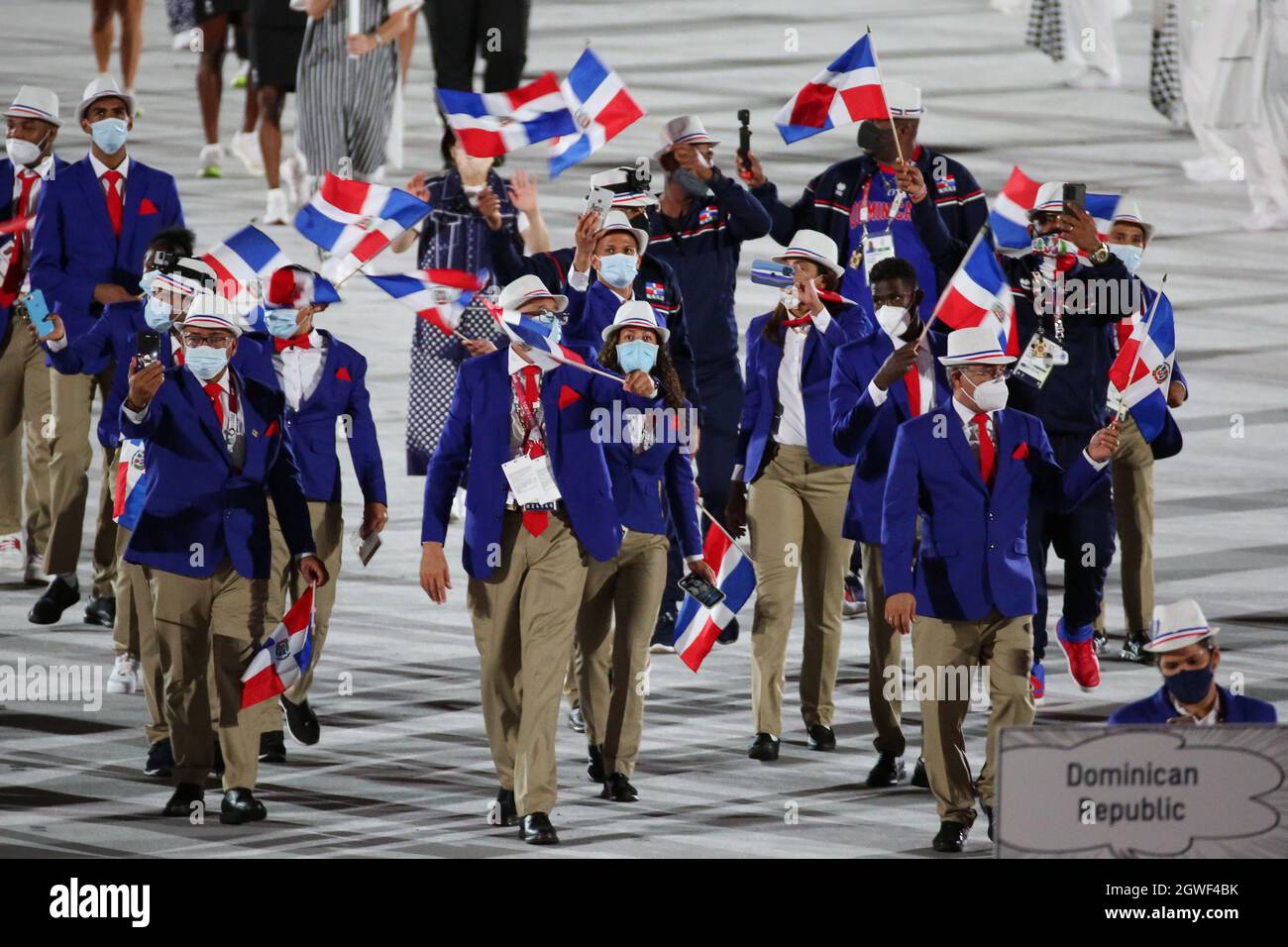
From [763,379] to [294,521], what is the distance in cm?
232

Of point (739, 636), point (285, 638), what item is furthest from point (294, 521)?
point (739, 636)

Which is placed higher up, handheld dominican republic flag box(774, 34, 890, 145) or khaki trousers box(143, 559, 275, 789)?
handheld dominican republic flag box(774, 34, 890, 145)

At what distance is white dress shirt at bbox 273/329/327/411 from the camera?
1282 cm

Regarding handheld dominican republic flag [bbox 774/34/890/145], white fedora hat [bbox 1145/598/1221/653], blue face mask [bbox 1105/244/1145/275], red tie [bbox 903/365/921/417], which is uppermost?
handheld dominican republic flag [bbox 774/34/890/145]

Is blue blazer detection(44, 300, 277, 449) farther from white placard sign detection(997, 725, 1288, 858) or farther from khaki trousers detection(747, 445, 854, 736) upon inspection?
white placard sign detection(997, 725, 1288, 858)

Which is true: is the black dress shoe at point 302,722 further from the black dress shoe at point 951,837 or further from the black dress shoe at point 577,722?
the black dress shoe at point 951,837

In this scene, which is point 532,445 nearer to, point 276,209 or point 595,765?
point 595,765

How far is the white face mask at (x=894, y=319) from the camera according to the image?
12.7 metres

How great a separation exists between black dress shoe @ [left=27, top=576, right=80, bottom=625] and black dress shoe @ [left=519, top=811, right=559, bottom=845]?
4.20 metres

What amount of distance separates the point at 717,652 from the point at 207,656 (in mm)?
3539

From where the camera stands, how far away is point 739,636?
14797mm

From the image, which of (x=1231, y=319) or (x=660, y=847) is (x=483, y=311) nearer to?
(x=660, y=847)

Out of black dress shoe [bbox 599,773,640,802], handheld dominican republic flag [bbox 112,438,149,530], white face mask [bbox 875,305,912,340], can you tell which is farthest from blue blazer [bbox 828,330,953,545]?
handheld dominican republic flag [bbox 112,438,149,530]

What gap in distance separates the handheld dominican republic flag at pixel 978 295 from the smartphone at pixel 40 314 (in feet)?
14.7
